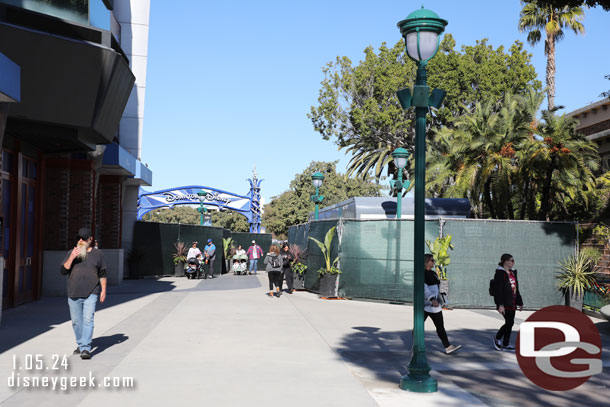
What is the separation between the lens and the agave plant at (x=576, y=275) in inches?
698

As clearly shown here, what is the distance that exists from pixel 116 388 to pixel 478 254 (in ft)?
41.9

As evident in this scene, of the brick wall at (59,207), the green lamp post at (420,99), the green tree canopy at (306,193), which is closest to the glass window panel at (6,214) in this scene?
the brick wall at (59,207)

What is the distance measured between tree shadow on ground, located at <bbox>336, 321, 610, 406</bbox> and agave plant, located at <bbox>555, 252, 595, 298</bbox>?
4.74 metres

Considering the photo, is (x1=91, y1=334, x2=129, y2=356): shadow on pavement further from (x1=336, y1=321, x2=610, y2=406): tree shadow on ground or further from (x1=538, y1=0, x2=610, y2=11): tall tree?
(x1=538, y1=0, x2=610, y2=11): tall tree

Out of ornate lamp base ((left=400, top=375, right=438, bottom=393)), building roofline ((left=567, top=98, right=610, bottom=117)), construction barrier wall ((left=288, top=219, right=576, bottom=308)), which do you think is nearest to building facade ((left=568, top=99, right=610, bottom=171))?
building roofline ((left=567, top=98, right=610, bottom=117))

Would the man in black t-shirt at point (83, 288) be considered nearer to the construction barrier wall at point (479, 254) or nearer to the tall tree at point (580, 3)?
the tall tree at point (580, 3)

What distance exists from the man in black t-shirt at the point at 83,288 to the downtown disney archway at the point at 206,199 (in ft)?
120

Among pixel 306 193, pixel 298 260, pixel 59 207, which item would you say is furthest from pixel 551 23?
pixel 306 193

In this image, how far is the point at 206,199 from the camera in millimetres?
48938

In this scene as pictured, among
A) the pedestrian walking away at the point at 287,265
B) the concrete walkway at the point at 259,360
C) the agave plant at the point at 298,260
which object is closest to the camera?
the concrete walkway at the point at 259,360

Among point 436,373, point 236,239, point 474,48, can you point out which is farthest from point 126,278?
point 474,48

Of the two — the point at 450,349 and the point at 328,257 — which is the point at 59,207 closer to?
the point at 328,257

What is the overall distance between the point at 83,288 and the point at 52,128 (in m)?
7.58

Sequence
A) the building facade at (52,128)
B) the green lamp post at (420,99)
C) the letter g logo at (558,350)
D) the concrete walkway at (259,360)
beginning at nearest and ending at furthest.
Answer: the concrete walkway at (259,360)
the green lamp post at (420,99)
the letter g logo at (558,350)
the building facade at (52,128)
